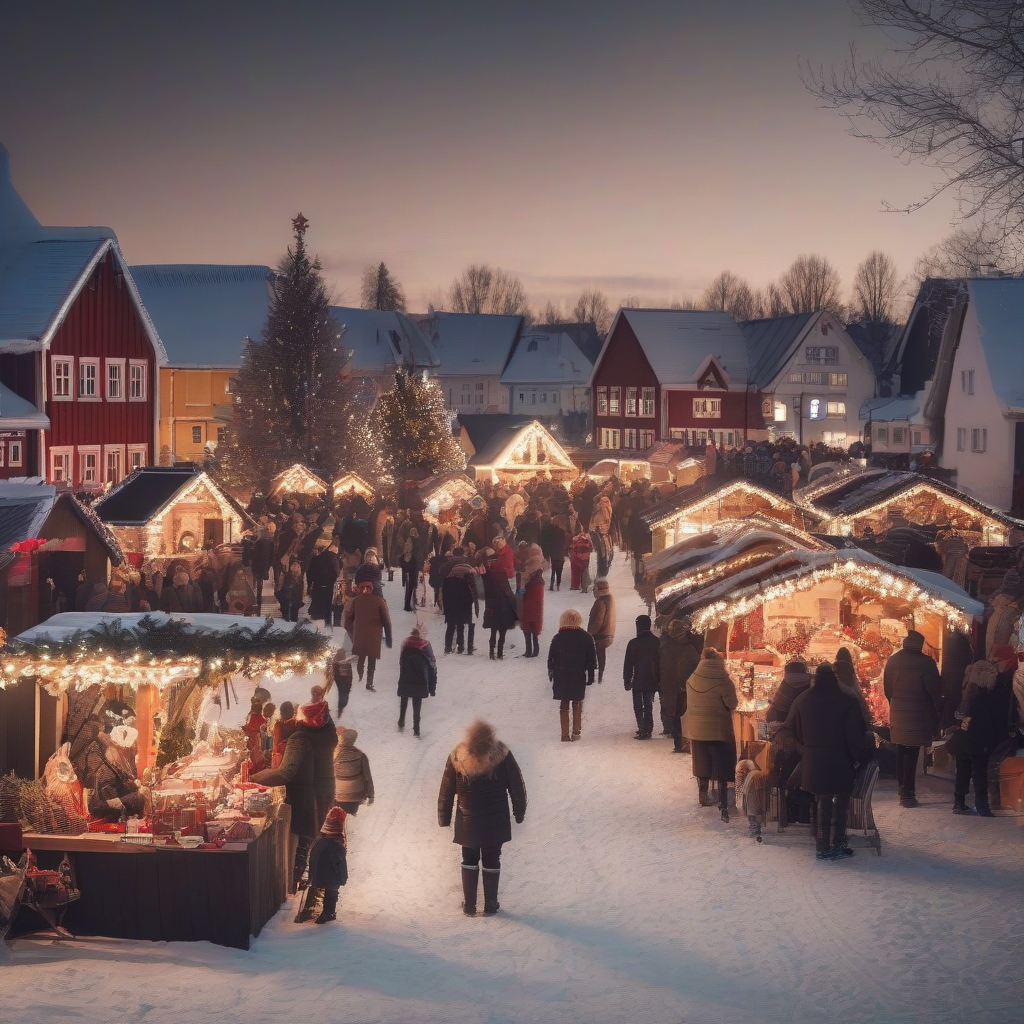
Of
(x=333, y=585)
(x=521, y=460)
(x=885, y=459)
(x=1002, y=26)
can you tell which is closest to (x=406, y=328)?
(x=885, y=459)

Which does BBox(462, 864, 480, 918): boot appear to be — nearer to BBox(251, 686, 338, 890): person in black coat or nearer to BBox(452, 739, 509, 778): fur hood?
BBox(452, 739, 509, 778): fur hood

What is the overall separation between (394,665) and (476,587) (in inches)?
69.6

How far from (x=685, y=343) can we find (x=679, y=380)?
225cm

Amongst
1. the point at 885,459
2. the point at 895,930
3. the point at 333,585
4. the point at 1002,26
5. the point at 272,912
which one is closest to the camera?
the point at 895,930

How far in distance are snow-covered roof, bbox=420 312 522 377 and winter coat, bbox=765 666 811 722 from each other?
270ft

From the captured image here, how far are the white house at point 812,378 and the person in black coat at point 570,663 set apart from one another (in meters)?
50.1

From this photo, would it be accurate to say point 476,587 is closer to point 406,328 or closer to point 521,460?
point 521,460

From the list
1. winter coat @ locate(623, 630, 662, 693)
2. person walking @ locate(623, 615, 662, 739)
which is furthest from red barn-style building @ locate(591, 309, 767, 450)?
winter coat @ locate(623, 630, 662, 693)

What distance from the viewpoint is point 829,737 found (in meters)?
11.7

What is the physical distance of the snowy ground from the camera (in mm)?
8812

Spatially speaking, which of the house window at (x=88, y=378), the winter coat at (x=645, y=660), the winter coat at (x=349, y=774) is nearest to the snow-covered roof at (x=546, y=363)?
the house window at (x=88, y=378)

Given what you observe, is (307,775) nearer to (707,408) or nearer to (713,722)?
(713,722)

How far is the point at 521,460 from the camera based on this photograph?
40.1m

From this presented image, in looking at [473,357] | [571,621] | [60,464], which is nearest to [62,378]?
[60,464]
